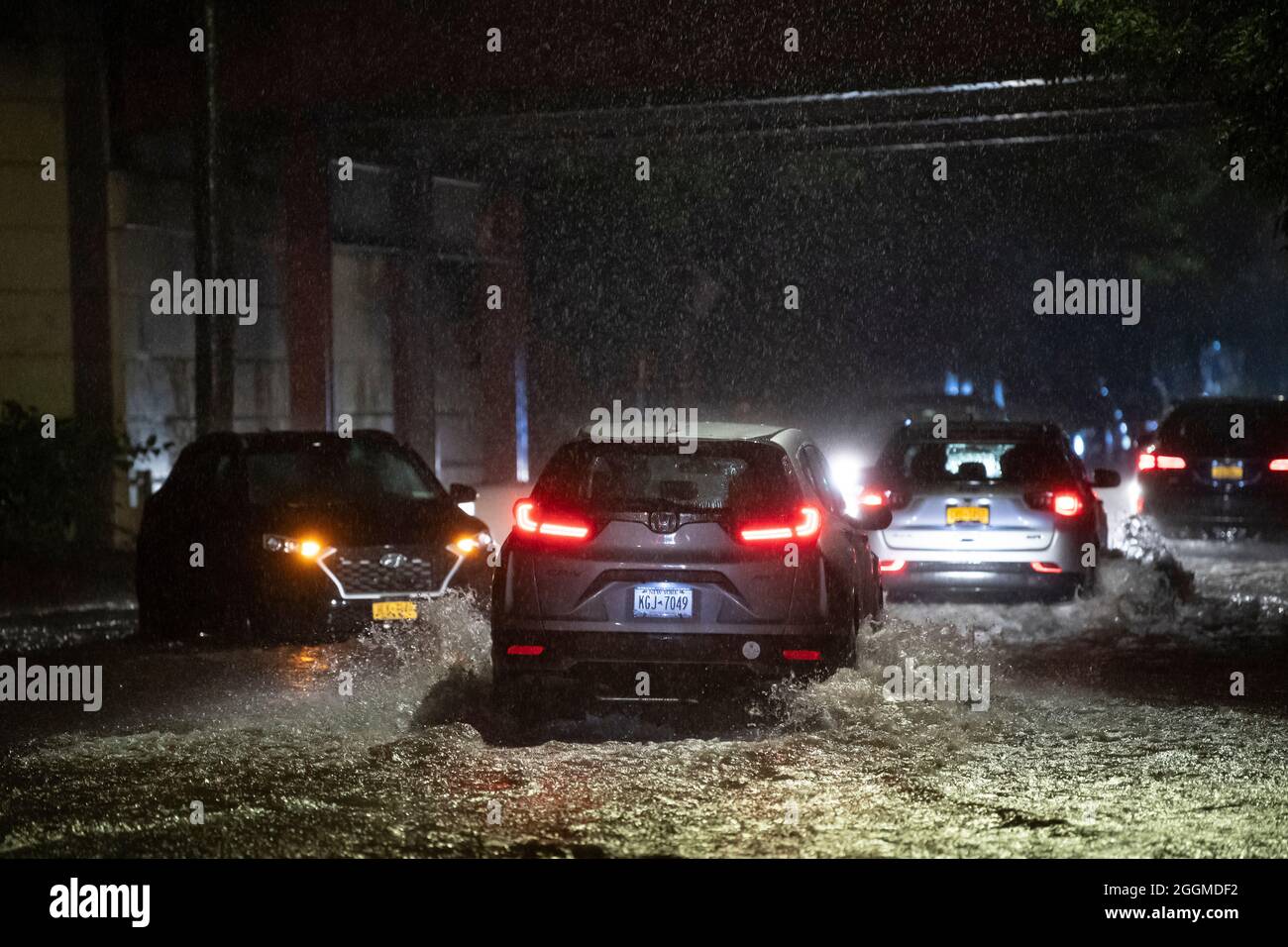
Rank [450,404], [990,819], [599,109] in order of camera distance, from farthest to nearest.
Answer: [450,404] < [599,109] < [990,819]

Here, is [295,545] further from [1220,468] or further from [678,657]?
[1220,468]

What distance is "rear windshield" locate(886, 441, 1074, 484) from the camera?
47.6 feet

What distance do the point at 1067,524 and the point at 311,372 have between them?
36.7ft

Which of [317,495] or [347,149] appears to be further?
[347,149]

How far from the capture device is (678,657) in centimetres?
944

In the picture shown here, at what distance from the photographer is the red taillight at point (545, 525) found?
9.57m

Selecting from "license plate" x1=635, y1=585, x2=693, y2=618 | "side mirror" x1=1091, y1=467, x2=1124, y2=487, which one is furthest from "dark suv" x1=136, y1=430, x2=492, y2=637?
"side mirror" x1=1091, y1=467, x2=1124, y2=487

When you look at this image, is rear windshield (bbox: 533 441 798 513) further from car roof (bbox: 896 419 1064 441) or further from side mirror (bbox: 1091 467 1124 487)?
side mirror (bbox: 1091 467 1124 487)

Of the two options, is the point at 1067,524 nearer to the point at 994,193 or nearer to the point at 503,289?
the point at 503,289

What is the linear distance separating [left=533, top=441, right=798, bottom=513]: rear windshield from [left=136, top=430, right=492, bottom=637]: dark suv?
138 inches

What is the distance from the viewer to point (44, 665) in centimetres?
1279

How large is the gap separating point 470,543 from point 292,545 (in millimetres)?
1201

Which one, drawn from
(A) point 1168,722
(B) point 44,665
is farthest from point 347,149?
(A) point 1168,722
